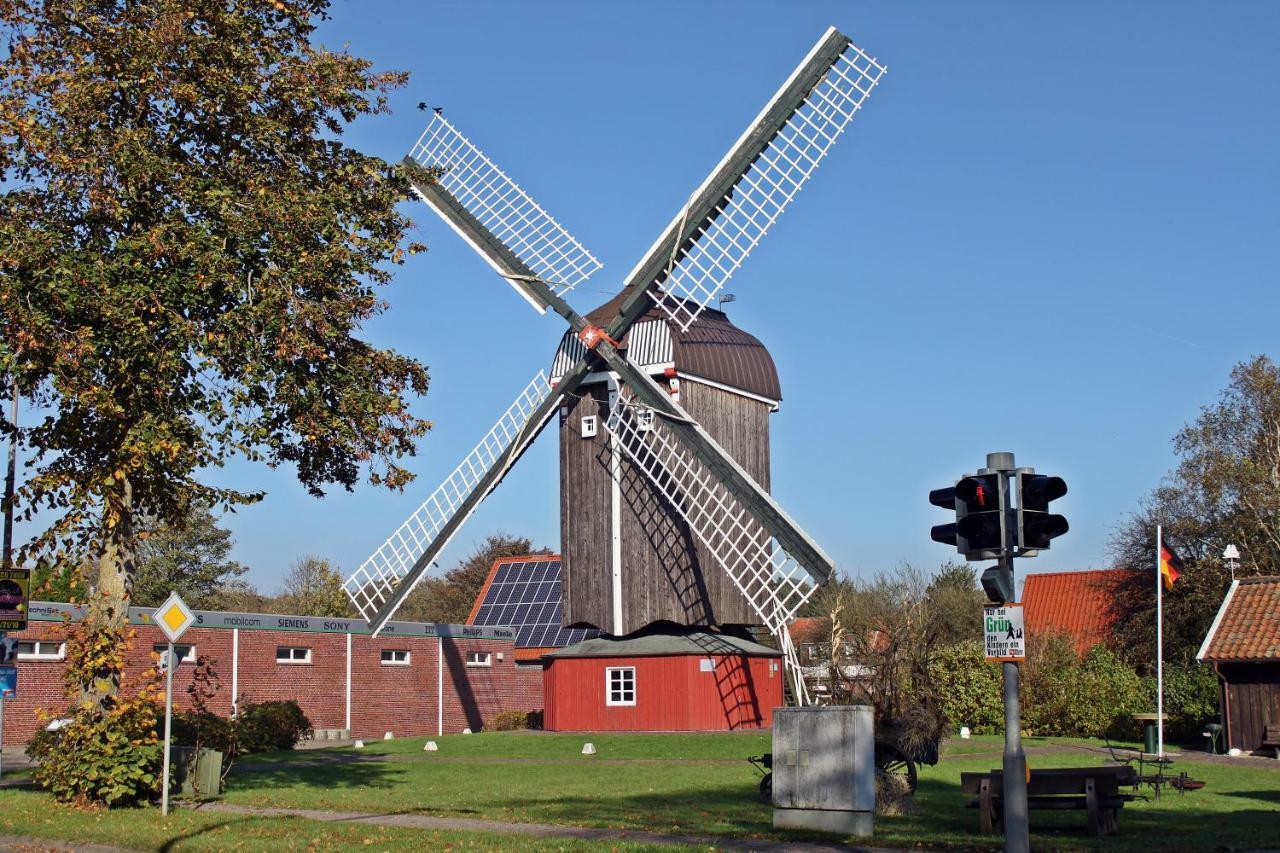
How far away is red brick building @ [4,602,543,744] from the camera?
32281 millimetres

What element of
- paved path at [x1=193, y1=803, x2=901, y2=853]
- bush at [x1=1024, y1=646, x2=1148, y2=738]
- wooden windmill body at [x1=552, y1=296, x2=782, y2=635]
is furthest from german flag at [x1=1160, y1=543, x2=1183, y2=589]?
paved path at [x1=193, y1=803, x2=901, y2=853]

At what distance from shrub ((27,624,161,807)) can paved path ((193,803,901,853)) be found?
950 mm

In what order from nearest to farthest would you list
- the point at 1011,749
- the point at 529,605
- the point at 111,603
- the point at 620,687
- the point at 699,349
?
1. the point at 1011,749
2. the point at 111,603
3. the point at 699,349
4. the point at 620,687
5. the point at 529,605

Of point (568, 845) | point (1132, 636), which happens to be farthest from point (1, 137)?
point (1132, 636)

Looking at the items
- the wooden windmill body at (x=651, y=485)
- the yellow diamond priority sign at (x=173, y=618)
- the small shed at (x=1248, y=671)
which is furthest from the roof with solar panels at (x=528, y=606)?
the yellow diamond priority sign at (x=173, y=618)

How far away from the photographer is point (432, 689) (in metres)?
42.7

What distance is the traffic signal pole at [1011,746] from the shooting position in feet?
30.2

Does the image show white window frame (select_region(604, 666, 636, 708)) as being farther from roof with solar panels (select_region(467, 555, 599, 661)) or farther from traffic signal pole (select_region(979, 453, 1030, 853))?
traffic signal pole (select_region(979, 453, 1030, 853))

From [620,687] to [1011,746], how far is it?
84.0ft

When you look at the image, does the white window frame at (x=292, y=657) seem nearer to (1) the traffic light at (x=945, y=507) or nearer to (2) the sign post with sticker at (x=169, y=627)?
(2) the sign post with sticker at (x=169, y=627)

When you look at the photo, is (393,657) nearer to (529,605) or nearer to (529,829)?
(529,605)

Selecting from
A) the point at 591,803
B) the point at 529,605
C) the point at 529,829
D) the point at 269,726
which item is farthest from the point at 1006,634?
the point at 529,605

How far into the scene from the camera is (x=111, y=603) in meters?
17.7

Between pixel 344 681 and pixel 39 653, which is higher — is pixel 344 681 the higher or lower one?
the lower one
